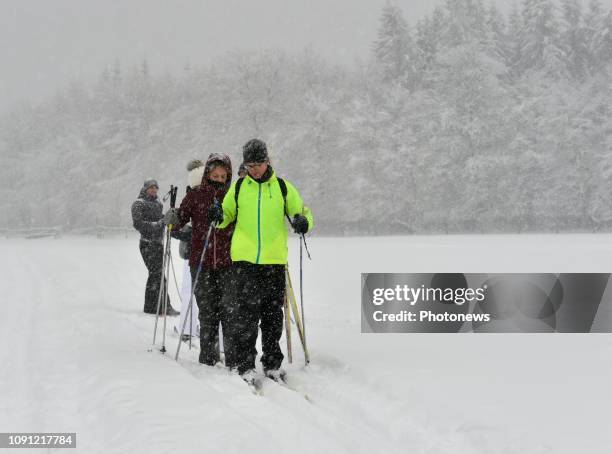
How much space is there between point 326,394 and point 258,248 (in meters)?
1.34

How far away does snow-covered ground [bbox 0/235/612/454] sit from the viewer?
3805mm

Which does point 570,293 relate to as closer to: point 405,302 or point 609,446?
point 405,302

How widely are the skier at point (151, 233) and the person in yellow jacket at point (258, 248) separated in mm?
3860

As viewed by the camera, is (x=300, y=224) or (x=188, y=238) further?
(x=188, y=238)

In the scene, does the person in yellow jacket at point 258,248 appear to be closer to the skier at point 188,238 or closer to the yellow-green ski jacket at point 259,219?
the yellow-green ski jacket at point 259,219

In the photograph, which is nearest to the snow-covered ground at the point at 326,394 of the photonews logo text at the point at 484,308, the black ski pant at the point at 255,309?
the black ski pant at the point at 255,309

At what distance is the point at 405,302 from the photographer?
26.2 ft

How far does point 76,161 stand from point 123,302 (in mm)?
48462

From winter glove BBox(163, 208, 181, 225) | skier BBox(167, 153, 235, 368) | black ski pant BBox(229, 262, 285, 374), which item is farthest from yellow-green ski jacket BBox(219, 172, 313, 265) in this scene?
winter glove BBox(163, 208, 181, 225)

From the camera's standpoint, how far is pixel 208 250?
19.0 ft

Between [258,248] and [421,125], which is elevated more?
[421,125]

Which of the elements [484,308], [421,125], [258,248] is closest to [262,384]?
[258,248]

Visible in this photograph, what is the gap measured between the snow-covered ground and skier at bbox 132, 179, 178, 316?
1017mm

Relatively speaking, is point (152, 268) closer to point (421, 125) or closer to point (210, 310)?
point (210, 310)
